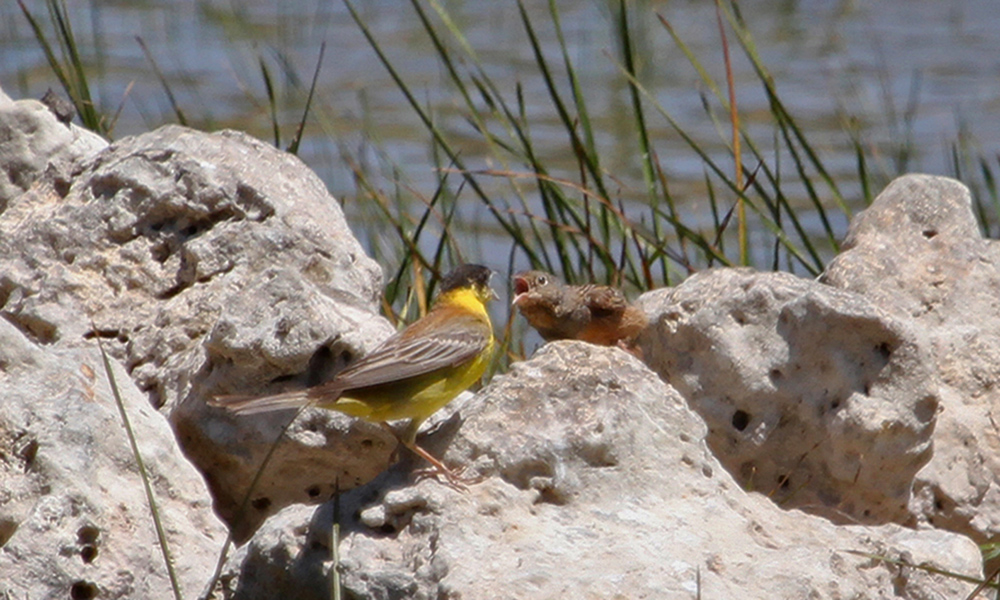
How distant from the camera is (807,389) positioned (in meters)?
3.96

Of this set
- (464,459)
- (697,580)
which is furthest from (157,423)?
(697,580)

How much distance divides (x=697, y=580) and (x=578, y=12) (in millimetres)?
11216

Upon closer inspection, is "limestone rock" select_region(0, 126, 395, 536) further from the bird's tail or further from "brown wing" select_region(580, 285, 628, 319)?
"brown wing" select_region(580, 285, 628, 319)

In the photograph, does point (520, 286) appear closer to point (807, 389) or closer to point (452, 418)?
point (807, 389)

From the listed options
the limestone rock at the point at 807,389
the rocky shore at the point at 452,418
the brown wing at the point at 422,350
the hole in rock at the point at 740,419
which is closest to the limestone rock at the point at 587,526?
the rocky shore at the point at 452,418

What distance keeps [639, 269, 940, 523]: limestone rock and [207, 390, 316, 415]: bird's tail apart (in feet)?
3.40

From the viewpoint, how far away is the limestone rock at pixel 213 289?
12.2ft

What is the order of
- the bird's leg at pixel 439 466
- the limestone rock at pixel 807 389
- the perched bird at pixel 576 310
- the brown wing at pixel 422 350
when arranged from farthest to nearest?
the perched bird at pixel 576 310 → the limestone rock at pixel 807 389 → the brown wing at pixel 422 350 → the bird's leg at pixel 439 466

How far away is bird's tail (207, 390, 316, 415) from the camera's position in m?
3.52

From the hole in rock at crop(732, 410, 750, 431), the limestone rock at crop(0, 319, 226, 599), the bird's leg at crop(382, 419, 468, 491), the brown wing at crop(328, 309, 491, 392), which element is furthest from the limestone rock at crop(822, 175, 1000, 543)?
the limestone rock at crop(0, 319, 226, 599)

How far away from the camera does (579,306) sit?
4926 mm

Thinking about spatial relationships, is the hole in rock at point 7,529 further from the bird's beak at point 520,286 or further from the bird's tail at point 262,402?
the bird's beak at point 520,286

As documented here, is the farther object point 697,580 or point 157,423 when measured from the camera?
point 157,423

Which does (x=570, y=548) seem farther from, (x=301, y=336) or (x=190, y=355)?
(x=190, y=355)
